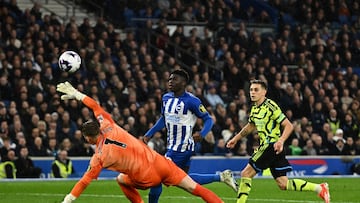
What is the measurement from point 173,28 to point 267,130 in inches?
705

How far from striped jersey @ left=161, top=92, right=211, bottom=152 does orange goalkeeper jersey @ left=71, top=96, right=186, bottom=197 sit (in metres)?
2.19

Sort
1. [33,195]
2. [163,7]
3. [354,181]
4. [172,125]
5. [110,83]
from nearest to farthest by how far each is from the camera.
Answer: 1. [172,125]
2. [33,195]
3. [354,181]
4. [110,83]
5. [163,7]

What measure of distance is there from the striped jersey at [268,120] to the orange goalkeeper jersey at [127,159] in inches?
105

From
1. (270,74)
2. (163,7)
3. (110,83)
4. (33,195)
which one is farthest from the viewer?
(163,7)

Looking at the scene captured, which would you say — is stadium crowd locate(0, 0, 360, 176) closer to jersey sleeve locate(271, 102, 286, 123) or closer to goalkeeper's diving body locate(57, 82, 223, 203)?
jersey sleeve locate(271, 102, 286, 123)

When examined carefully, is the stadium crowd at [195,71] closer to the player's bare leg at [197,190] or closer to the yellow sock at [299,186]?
the yellow sock at [299,186]

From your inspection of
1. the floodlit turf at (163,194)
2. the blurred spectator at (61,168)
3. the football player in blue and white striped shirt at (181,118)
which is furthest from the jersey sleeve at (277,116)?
the blurred spectator at (61,168)

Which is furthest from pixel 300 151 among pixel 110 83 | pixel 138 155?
pixel 138 155

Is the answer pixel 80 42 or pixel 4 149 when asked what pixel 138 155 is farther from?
pixel 80 42

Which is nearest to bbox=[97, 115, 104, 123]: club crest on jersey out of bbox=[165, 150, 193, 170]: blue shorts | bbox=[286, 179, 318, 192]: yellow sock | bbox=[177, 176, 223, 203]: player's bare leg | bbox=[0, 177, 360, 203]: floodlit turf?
bbox=[177, 176, 223, 203]: player's bare leg

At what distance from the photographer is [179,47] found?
31.6 meters

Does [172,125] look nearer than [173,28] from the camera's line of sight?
Yes

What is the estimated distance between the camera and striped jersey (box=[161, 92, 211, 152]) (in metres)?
15.3

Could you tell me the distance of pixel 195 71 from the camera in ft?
99.6
